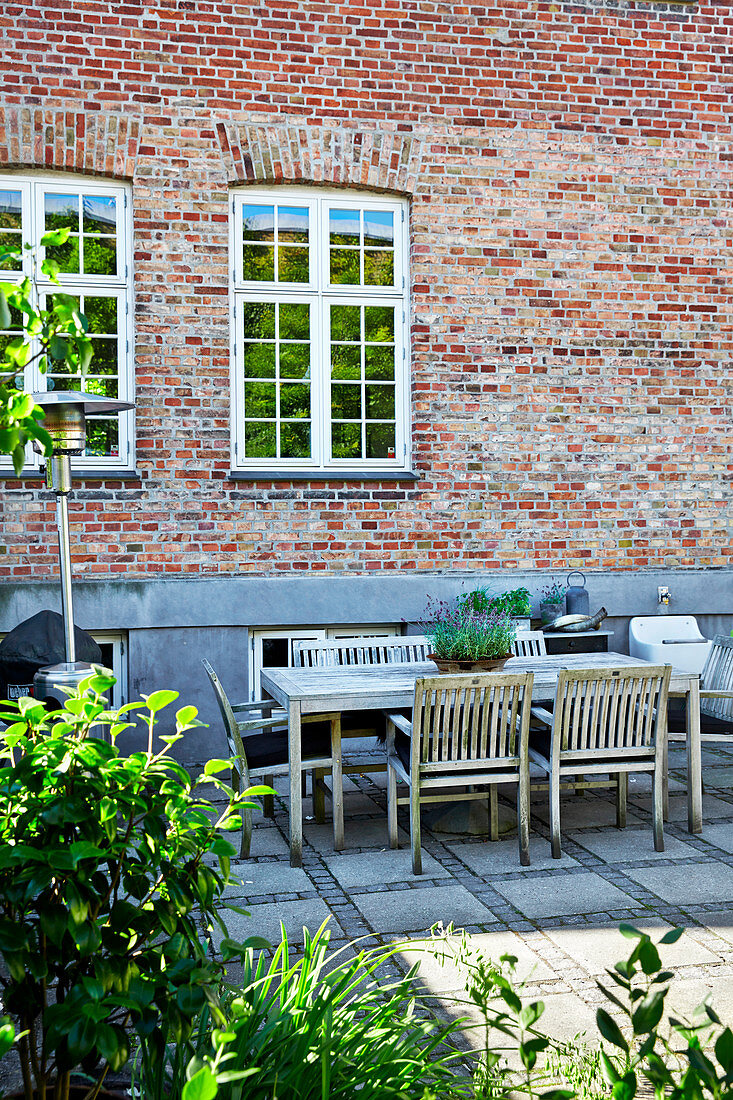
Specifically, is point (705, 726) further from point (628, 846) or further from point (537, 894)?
point (537, 894)

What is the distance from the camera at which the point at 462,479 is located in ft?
25.0

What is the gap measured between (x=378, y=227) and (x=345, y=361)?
3.34 feet

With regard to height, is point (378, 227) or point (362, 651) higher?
point (378, 227)

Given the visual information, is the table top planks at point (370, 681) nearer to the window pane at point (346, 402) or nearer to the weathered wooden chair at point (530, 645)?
the weathered wooden chair at point (530, 645)

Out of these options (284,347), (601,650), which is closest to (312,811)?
(601,650)

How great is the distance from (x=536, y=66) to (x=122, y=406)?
4.56m

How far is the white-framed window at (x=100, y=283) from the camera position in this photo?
709cm

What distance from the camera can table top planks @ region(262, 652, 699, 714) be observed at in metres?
4.95

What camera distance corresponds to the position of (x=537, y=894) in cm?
436

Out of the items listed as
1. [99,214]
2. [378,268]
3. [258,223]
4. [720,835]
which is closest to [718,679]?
[720,835]

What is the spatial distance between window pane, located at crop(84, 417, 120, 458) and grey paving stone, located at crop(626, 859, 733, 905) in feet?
14.5

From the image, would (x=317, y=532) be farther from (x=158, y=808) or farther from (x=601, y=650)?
(x=158, y=808)

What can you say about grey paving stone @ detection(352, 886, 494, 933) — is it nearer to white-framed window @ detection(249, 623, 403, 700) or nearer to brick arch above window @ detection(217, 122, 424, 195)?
white-framed window @ detection(249, 623, 403, 700)

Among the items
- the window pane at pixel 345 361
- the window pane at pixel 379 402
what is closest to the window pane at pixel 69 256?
the window pane at pixel 345 361
